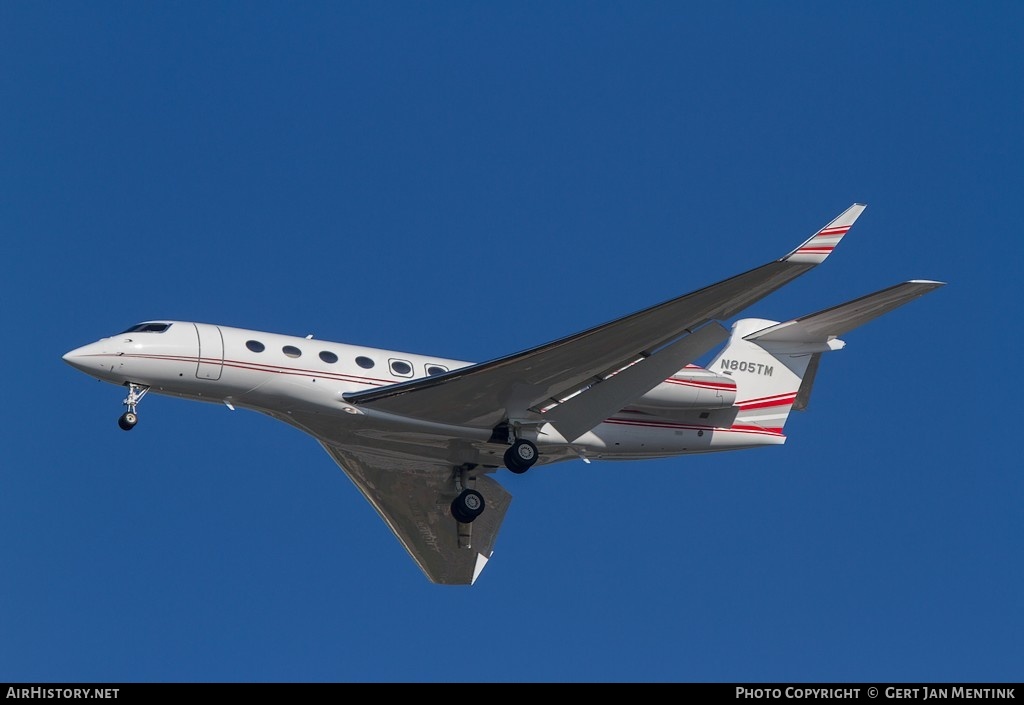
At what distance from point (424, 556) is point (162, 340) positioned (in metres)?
7.14

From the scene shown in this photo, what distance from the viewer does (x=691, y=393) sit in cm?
2102

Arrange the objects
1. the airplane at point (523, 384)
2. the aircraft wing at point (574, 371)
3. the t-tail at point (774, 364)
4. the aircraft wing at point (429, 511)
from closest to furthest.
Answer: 1. the aircraft wing at point (574, 371)
2. the airplane at point (523, 384)
3. the t-tail at point (774, 364)
4. the aircraft wing at point (429, 511)

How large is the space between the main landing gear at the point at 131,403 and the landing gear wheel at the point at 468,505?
223 inches

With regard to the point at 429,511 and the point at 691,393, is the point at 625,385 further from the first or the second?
the point at 429,511

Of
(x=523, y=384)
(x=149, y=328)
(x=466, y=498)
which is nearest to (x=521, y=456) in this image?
(x=523, y=384)

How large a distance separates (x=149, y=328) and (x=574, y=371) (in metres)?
6.14

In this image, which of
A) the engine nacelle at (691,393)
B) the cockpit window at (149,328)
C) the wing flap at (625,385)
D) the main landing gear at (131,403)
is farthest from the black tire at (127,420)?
the engine nacelle at (691,393)

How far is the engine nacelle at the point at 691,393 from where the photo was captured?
20766mm

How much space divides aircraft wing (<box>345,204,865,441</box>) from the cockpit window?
280 centimetres

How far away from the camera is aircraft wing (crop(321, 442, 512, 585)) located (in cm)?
2273

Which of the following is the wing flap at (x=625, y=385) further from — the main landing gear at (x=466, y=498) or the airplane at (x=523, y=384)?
the main landing gear at (x=466, y=498)
